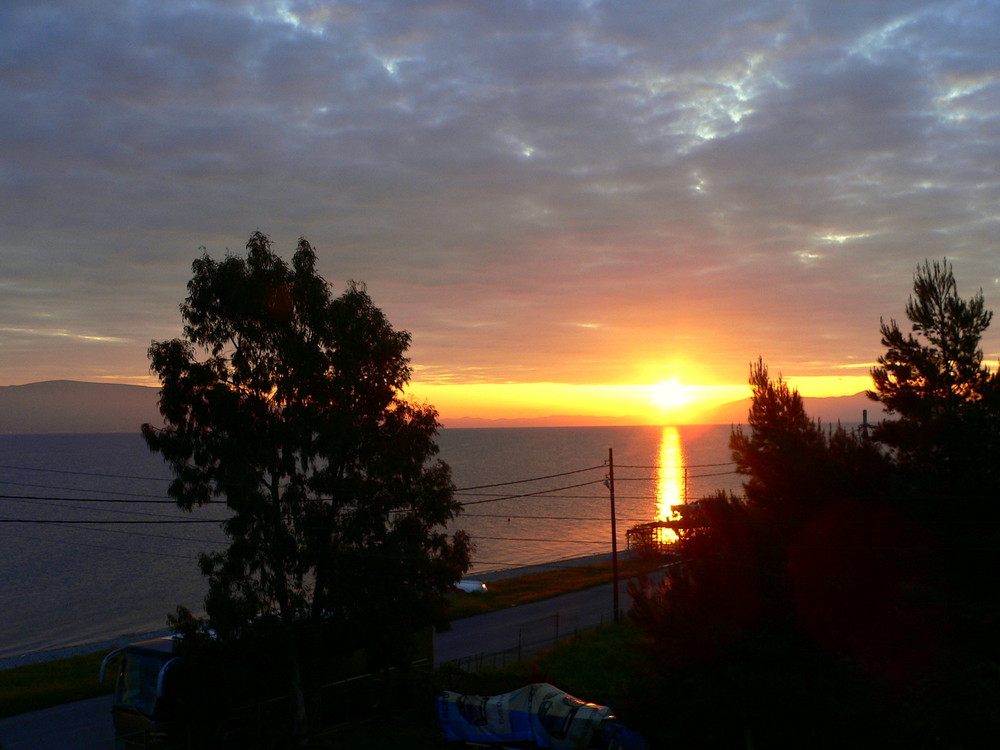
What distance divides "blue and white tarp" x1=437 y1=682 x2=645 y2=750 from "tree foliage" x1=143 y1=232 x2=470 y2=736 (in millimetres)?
2515

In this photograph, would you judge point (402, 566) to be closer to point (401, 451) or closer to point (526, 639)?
point (401, 451)

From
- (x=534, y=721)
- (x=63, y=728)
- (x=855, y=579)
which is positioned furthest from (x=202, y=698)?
(x=855, y=579)

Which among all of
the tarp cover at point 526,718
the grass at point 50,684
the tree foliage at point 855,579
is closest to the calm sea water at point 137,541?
the grass at point 50,684

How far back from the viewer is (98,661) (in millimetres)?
39281

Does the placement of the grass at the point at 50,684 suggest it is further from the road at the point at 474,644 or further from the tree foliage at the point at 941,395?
the tree foliage at the point at 941,395

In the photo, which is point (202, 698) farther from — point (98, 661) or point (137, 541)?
point (137, 541)

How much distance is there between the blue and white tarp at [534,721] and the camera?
17.7m

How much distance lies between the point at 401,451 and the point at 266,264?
22.1 ft

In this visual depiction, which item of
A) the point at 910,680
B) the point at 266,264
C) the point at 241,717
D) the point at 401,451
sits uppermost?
the point at 266,264

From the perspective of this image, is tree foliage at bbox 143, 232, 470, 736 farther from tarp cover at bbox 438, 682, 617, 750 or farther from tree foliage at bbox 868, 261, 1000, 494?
tree foliage at bbox 868, 261, 1000, 494

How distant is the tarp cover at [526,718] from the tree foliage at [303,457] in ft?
8.18

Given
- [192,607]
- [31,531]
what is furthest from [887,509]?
[31,531]

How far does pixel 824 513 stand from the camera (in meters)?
22.3

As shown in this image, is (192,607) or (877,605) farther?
(192,607)
